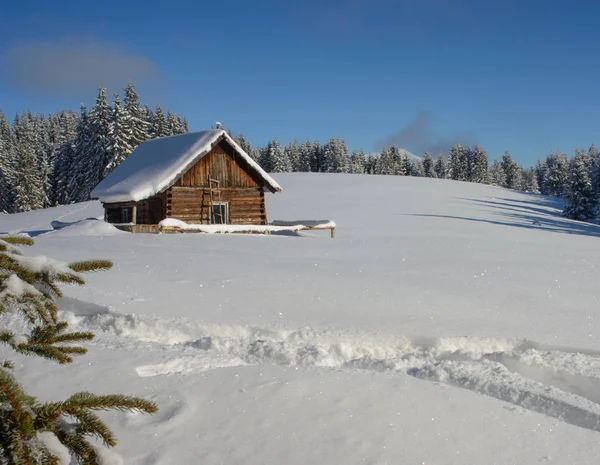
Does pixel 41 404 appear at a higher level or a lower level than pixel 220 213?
lower

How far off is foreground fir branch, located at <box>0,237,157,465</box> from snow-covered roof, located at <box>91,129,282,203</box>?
19.8 meters

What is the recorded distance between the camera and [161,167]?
23.2 m

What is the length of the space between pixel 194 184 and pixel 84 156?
34177mm

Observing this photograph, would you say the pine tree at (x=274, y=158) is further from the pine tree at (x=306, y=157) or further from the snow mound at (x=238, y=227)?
the snow mound at (x=238, y=227)

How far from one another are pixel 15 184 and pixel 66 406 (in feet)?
215

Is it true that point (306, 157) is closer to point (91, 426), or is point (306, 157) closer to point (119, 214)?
point (119, 214)

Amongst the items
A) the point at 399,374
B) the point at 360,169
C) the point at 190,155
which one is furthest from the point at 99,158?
the point at 360,169

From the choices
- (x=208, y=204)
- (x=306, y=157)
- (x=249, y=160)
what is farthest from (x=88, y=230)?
(x=306, y=157)

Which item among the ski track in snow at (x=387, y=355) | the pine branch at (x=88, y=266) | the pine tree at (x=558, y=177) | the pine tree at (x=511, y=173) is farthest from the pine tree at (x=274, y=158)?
the pine branch at (x=88, y=266)

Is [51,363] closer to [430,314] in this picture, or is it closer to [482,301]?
[430,314]

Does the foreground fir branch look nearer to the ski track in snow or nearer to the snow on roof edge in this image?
the ski track in snow

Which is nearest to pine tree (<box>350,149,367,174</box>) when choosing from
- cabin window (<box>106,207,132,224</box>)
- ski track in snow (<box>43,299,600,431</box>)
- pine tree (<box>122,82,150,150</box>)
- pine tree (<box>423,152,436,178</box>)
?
pine tree (<box>423,152,436,178</box>)

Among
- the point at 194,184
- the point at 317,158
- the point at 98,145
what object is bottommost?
the point at 194,184

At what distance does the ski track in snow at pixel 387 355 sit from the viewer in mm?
5547
